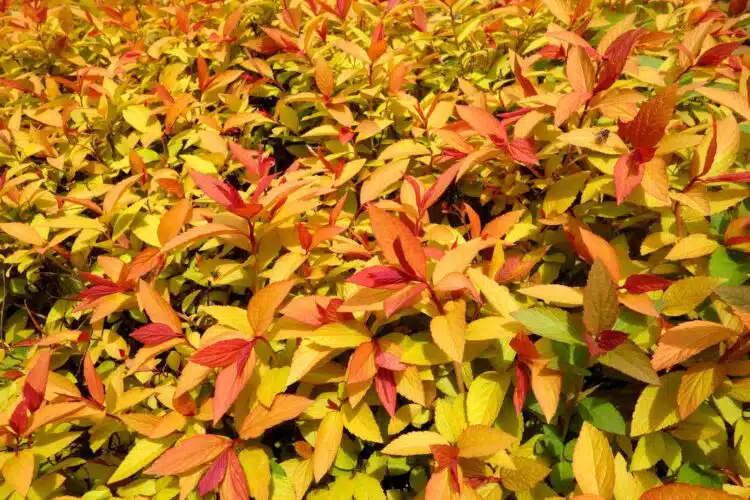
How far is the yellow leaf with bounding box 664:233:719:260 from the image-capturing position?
41.8 inches

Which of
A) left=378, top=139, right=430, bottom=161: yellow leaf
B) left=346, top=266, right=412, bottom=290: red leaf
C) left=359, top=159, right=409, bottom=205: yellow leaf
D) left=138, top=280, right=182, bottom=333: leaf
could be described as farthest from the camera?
left=378, top=139, right=430, bottom=161: yellow leaf

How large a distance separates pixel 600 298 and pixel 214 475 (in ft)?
2.61

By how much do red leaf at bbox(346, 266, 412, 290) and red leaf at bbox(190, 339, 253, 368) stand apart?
266 mm

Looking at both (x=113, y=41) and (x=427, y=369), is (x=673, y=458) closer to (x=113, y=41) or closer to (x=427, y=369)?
(x=427, y=369)

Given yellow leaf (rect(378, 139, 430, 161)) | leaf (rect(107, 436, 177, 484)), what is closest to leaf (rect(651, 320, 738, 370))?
yellow leaf (rect(378, 139, 430, 161))

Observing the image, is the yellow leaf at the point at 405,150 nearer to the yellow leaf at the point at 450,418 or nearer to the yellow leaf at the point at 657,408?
the yellow leaf at the point at 450,418

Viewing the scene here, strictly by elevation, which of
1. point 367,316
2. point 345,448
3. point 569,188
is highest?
point 569,188

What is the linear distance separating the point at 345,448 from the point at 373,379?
19 cm

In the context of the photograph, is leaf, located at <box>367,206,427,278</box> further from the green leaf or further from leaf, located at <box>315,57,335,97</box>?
leaf, located at <box>315,57,335,97</box>

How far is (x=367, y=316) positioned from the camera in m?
1.10

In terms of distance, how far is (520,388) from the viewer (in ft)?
3.17

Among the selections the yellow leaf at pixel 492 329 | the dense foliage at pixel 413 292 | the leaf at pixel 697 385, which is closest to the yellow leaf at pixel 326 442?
the dense foliage at pixel 413 292

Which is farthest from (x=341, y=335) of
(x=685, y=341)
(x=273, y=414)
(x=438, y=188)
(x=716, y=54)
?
(x=716, y=54)

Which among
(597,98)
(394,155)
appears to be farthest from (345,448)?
(597,98)
